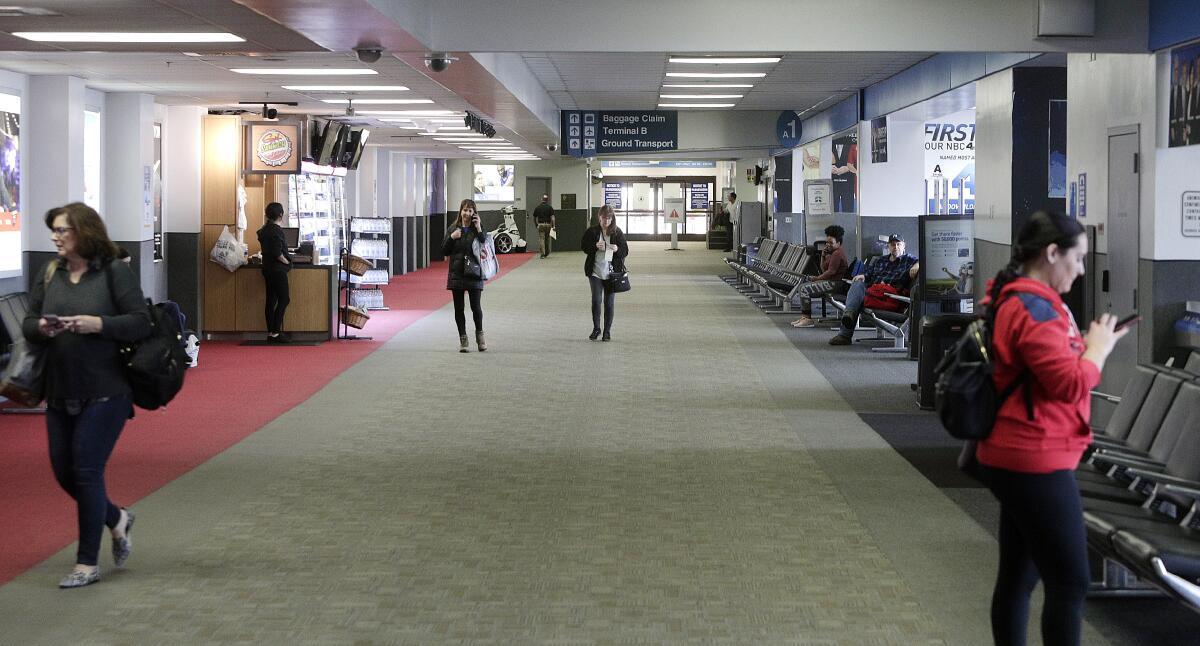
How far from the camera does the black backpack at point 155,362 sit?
5176 mm

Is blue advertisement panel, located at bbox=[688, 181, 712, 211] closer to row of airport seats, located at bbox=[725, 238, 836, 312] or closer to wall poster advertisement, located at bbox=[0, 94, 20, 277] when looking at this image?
row of airport seats, located at bbox=[725, 238, 836, 312]

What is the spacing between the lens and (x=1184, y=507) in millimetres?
4980

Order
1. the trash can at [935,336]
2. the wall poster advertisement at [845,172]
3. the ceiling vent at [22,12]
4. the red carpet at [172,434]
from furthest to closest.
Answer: the wall poster advertisement at [845,172]
the trash can at [935,336]
the ceiling vent at [22,12]
the red carpet at [172,434]

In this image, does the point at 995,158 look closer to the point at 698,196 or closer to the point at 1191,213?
the point at 1191,213

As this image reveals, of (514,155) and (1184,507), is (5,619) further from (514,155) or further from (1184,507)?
(514,155)

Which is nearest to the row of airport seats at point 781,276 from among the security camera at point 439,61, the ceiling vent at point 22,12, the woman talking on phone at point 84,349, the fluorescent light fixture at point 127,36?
the security camera at point 439,61

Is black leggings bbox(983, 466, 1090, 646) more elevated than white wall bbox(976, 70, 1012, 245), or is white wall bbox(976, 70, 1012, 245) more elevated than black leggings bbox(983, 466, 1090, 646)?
white wall bbox(976, 70, 1012, 245)

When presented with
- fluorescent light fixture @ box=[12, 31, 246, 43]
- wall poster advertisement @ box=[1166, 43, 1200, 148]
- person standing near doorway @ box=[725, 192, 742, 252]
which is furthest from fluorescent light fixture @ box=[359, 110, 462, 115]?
person standing near doorway @ box=[725, 192, 742, 252]

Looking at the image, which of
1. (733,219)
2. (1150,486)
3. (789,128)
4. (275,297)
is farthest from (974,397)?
(733,219)

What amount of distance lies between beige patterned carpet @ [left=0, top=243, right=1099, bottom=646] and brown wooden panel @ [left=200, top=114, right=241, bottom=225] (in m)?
4.71

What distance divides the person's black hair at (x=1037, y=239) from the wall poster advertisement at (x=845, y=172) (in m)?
15.0

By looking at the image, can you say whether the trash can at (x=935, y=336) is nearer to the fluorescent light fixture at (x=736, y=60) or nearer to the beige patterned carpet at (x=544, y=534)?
the beige patterned carpet at (x=544, y=534)

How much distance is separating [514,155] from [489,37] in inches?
968

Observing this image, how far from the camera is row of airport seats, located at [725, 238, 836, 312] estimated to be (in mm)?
16953
